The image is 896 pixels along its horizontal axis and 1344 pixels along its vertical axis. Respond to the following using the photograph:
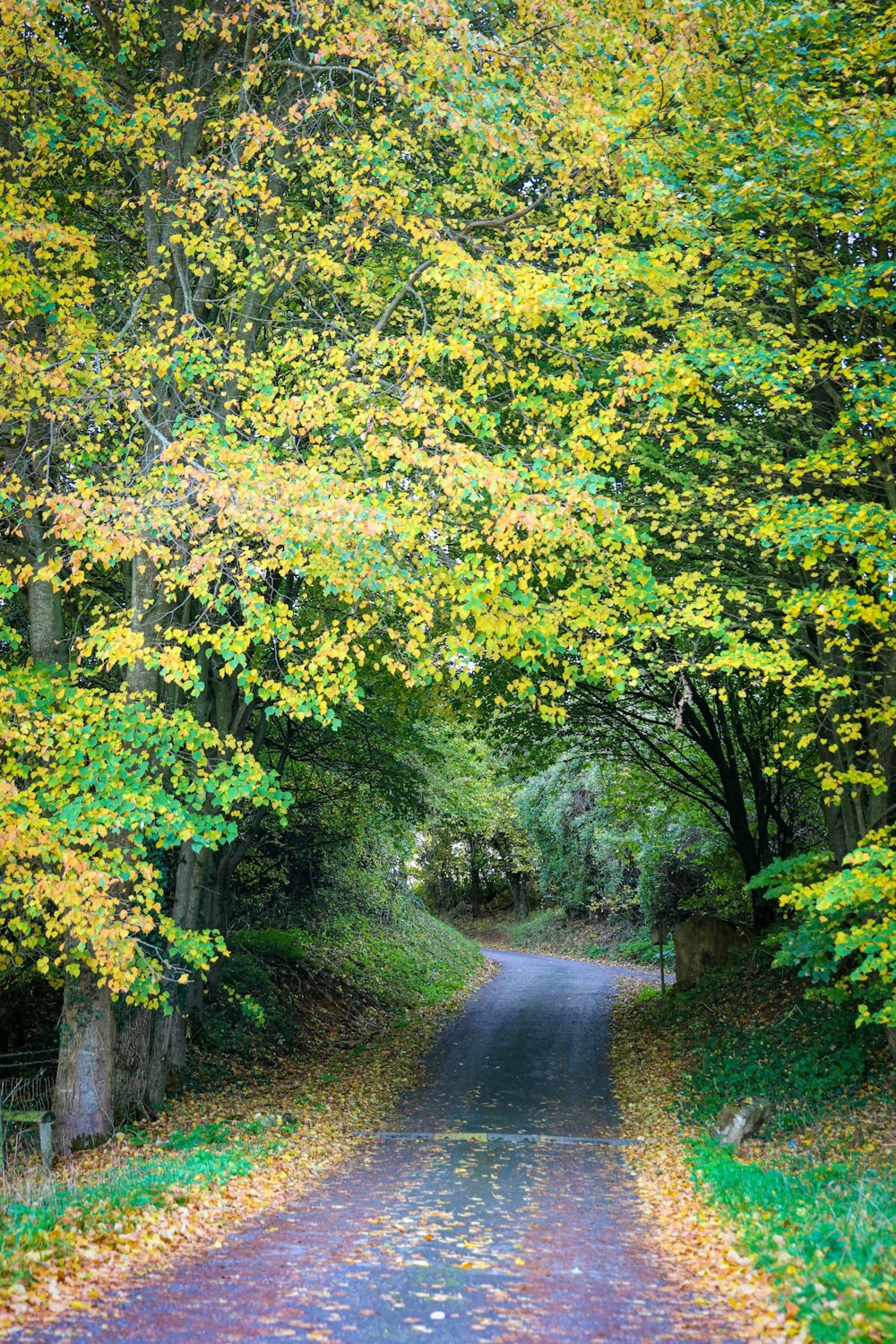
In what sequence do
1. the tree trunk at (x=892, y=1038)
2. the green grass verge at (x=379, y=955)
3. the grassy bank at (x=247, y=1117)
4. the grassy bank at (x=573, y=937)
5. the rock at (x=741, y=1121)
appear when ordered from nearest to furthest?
the grassy bank at (x=247, y=1117)
the tree trunk at (x=892, y=1038)
the rock at (x=741, y=1121)
the green grass verge at (x=379, y=955)
the grassy bank at (x=573, y=937)

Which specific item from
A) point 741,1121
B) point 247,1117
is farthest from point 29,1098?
point 741,1121

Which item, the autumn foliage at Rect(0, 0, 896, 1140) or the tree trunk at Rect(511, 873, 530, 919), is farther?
the tree trunk at Rect(511, 873, 530, 919)

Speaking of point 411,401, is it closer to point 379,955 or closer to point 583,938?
point 379,955

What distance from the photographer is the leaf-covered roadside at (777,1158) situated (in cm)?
540

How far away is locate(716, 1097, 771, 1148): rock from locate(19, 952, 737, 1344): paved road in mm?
1145

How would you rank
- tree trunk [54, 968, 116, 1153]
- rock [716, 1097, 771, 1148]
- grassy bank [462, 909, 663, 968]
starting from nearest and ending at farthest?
1. tree trunk [54, 968, 116, 1153]
2. rock [716, 1097, 771, 1148]
3. grassy bank [462, 909, 663, 968]

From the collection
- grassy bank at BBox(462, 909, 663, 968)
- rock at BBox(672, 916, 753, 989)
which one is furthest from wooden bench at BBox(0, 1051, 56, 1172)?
grassy bank at BBox(462, 909, 663, 968)

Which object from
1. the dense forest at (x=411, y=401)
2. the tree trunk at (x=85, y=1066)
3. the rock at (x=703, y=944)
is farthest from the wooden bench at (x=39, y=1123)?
the rock at (x=703, y=944)

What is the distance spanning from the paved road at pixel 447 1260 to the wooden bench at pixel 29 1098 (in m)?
2.73

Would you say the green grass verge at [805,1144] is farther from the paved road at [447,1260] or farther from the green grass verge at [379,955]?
the green grass verge at [379,955]

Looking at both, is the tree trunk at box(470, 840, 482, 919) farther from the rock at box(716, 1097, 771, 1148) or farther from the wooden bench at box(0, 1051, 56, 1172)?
the rock at box(716, 1097, 771, 1148)

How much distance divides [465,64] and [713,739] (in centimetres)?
1143

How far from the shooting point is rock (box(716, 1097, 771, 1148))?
32.8 feet

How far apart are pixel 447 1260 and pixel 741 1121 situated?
4.81 m
